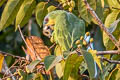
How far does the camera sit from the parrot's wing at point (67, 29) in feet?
8.31

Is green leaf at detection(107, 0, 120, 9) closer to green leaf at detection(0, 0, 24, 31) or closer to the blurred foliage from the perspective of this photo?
the blurred foliage

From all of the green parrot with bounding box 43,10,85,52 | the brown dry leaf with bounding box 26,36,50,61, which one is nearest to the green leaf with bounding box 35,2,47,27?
the brown dry leaf with bounding box 26,36,50,61

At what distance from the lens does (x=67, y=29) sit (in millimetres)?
2592

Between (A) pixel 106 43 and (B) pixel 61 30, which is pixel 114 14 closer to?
(A) pixel 106 43

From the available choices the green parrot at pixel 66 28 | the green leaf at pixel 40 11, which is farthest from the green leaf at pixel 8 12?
the green parrot at pixel 66 28

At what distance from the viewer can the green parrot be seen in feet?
8.29

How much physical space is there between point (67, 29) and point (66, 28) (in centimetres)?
1

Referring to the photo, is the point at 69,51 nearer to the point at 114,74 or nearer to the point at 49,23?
the point at 114,74

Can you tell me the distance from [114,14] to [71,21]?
51cm

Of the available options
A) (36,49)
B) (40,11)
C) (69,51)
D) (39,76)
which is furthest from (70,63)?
(40,11)

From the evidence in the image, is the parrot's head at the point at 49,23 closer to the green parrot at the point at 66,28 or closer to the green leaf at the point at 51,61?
the green parrot at the point at 66,28

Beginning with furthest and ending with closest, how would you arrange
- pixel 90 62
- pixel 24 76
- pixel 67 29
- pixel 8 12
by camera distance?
pixel 67 29 → pixel 8 12 → pixel 24 76 → pixel 90 62

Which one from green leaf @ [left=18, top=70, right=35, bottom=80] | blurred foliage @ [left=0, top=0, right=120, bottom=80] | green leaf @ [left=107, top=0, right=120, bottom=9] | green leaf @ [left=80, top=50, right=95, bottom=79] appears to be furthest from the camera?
green leaf @ [left=107, top=0, right=120, bottom=9]

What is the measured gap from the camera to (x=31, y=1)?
2.15 meters
